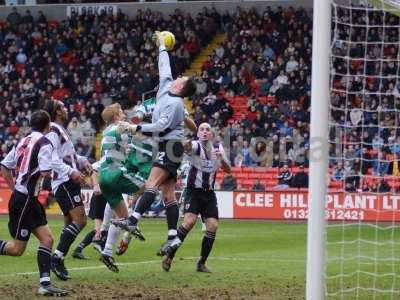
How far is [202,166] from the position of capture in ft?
42.8

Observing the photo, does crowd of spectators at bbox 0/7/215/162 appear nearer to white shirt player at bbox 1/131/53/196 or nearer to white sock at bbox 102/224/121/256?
white sock at bbox 102/224/121/256

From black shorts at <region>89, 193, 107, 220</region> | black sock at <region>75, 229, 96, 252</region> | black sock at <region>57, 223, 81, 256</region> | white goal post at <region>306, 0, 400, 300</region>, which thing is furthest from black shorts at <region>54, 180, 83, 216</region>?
white goal post at <region>306, 0, 400, 300</region>

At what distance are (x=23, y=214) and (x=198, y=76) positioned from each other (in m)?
23.1

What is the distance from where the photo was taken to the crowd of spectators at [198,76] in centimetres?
2828

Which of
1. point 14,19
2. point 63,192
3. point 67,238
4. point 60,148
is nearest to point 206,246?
point 67,238

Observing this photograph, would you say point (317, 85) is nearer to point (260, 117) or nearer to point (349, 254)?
point (349, 254)

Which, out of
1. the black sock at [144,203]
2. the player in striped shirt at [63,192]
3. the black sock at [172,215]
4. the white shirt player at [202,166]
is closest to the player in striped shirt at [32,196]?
the player in striped shirt at [63,192]

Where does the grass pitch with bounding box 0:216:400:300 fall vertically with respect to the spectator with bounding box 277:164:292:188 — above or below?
above

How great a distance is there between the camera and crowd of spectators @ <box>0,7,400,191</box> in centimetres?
2828

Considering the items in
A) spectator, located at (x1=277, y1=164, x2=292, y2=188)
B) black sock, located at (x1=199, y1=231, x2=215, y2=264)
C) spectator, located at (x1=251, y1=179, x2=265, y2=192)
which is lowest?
spectator, located at (x1=251, y1=179, x2=265, y2=192)

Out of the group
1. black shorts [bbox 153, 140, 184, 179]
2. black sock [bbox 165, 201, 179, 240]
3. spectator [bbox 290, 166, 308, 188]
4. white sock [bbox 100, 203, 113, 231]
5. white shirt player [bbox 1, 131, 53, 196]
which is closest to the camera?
white shirt player [bbox 1, 131, 53, 196]

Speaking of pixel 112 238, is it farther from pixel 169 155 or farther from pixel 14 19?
pixel 14 19

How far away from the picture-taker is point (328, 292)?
10.4 m

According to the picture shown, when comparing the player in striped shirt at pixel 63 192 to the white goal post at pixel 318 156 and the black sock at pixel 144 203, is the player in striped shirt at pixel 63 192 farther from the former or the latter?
the white goal post at pixel 318 156
